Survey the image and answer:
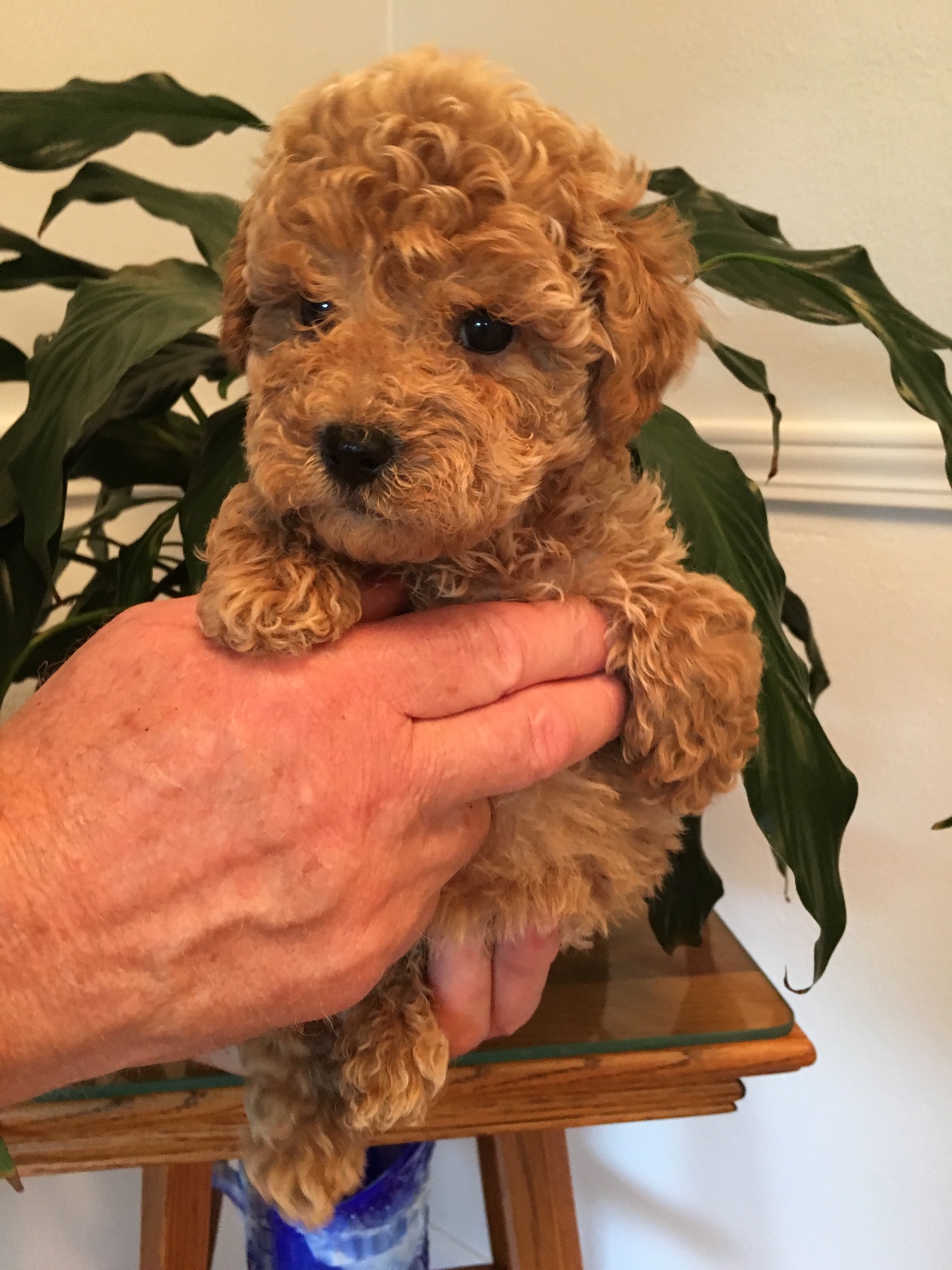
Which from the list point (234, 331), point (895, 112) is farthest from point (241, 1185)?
point (895, 112)

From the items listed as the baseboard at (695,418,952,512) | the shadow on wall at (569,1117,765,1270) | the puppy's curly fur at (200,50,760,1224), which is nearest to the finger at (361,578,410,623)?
the puppy's curly fur at (200,50,760,1224)

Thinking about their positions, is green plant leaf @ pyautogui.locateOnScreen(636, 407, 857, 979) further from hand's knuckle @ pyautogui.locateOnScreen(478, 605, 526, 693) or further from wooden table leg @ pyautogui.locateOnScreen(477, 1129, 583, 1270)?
wooden table leg @ pyautogui.locateOnScreen(477, 1129, 583, 1270)

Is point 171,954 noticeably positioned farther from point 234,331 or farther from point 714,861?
point 714,861

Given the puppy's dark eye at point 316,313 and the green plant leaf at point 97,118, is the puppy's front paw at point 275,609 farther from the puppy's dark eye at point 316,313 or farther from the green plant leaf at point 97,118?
the green plant leaf at point 97,118

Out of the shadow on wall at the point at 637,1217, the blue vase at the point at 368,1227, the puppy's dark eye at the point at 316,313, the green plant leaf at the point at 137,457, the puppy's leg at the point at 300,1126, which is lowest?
the shadow on wall at the point at 637,1217

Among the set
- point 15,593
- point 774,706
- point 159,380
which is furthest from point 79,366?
point 774,706

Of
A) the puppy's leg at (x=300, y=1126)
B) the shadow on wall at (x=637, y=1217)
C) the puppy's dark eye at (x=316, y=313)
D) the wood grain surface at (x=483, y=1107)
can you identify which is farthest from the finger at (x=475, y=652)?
the shadow on wall at (x=637, y=1217)

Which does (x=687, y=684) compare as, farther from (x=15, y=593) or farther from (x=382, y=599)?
(x=15, y=593)
